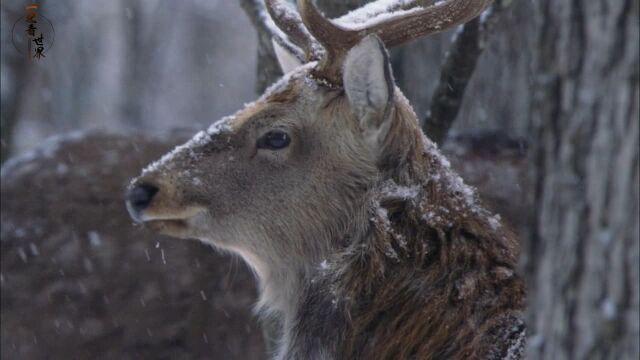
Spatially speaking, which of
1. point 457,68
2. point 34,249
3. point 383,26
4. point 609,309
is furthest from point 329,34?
point 34,249

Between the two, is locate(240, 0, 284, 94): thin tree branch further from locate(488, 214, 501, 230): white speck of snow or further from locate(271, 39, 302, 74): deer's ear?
locate(488, 214, 501, 230): white speck of snow

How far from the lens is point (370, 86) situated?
4.07 meters

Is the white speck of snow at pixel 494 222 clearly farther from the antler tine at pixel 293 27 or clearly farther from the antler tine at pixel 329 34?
the antler tine at pixel 293 27

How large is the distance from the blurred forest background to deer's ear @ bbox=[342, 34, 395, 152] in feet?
2.17

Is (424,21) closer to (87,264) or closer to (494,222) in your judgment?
(494,222)

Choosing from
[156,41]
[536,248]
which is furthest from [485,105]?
[156,41]

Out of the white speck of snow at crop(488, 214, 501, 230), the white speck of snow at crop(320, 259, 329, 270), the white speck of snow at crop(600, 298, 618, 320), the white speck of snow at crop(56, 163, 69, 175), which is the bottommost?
the white speck of snow at crop(56, 163, 69, 175)

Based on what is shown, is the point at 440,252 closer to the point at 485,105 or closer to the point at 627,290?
the point at 627,290

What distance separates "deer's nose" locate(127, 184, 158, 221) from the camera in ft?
13.7

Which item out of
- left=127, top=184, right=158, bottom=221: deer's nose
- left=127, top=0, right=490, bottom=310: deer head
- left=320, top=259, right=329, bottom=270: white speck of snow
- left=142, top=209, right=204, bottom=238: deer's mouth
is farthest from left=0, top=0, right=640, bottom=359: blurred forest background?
left=127, top=184, right=158, bottom=221: deer's nose

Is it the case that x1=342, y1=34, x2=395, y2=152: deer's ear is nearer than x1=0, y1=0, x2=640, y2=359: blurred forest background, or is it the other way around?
x1=0, y1=0, x2=640, y2=359: blurred forest background

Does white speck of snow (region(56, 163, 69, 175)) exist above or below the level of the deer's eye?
below

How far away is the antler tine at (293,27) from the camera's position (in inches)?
181

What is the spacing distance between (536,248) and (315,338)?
1.63 m
